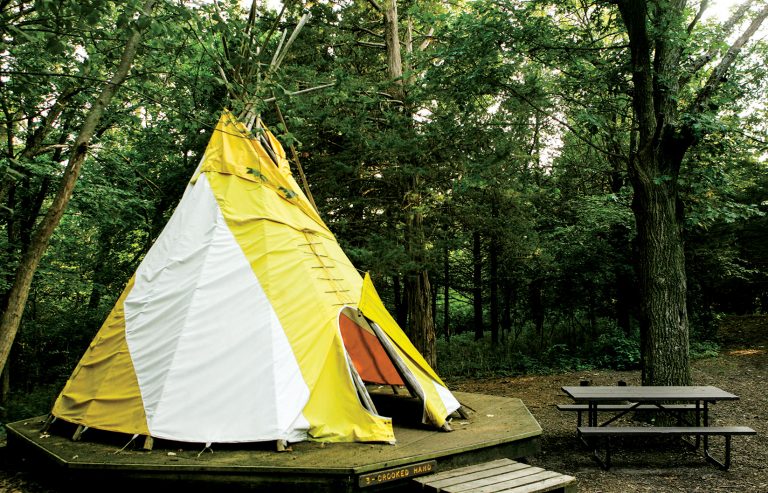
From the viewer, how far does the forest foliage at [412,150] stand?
673cm

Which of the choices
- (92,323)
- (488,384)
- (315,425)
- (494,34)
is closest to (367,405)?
(315,425)

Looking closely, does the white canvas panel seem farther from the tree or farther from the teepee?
the tree

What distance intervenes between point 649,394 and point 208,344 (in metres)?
4.89

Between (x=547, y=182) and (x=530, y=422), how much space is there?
11.6m

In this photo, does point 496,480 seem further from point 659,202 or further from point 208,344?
point 659,202

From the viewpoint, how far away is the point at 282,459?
4.60 m

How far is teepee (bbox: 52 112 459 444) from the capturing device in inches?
200

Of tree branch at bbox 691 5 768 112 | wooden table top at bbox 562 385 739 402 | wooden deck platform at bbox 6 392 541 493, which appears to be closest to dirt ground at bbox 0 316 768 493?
wooden deck platform at bbox 6 392 541 493

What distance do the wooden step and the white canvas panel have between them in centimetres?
140

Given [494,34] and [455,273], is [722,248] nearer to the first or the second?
[455,273]

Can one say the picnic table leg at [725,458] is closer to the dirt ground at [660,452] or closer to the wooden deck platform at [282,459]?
the dirt ground at [660,452]

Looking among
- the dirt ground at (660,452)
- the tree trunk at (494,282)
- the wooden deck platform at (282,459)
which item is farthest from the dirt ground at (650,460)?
the tree trunk at (494,282)

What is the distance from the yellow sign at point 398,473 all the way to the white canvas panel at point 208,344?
3.12ft

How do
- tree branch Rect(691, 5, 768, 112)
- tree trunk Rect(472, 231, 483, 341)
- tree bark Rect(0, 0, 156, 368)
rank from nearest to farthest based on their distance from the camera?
tree bark Rect(0, 0, 156, 368) < tree branch Rect(691, 5, 768, 112) < tree trunk Rect(472, 231, 483, 341)
